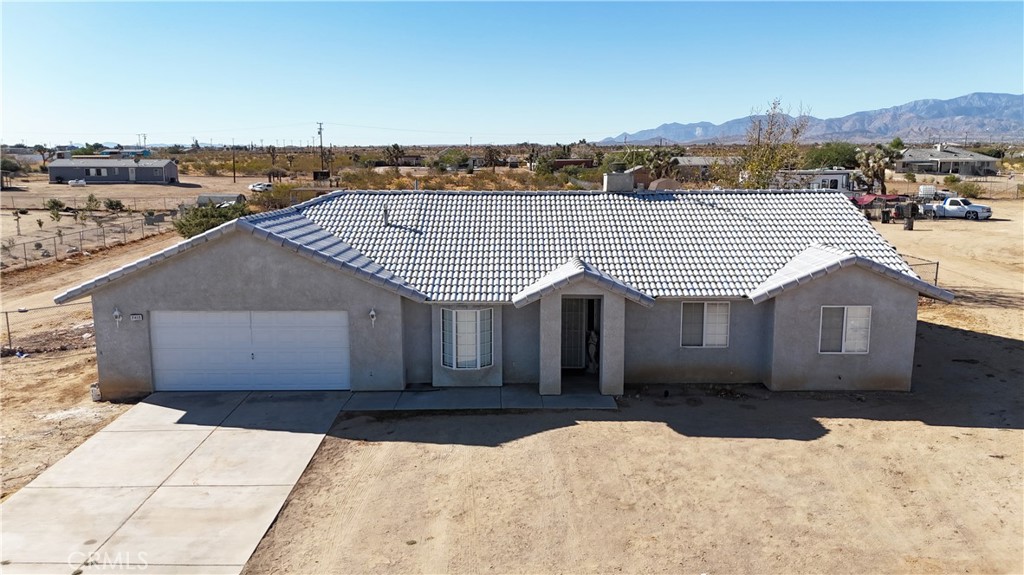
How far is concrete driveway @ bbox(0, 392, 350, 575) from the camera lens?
10383mm

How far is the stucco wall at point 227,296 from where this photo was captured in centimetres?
1638

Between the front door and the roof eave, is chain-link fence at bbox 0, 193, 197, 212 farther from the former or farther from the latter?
the roof eave

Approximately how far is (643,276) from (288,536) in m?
9.96

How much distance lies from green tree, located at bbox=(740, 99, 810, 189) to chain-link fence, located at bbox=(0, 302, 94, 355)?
27.9m

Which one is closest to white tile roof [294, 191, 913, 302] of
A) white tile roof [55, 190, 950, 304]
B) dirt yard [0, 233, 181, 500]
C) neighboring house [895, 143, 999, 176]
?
white tile roof [55, 190, 950, 304]

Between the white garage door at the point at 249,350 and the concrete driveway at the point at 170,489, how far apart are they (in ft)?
1.75

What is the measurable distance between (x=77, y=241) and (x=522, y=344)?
36372mm

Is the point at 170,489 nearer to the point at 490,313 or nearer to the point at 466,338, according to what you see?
the point at 466,338

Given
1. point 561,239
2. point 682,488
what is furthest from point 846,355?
point 561,239

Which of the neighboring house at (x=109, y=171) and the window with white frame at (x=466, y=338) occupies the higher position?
the neighboring house at (x=109, y=171)

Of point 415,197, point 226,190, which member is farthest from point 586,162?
point 415,197

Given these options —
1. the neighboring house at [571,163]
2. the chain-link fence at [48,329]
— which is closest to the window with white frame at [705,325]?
the chain-link fence at [48,329]

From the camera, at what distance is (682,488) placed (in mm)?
12523

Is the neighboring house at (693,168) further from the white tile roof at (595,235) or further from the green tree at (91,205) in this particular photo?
the green tree at (91,205)
